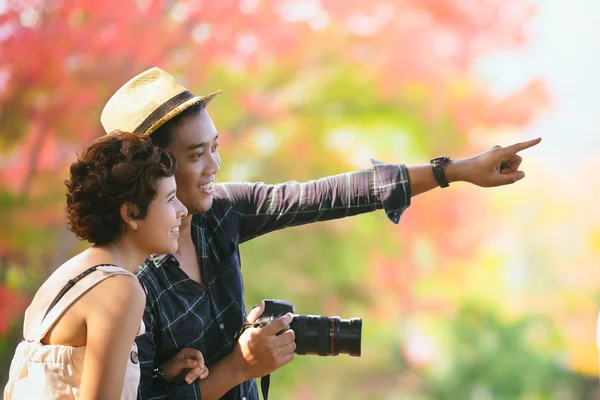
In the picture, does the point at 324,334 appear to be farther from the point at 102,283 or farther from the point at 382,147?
the point at 382,147

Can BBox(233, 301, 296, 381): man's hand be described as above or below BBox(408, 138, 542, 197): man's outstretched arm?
below

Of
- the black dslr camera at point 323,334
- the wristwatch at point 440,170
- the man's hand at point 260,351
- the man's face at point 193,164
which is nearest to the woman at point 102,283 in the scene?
the man's face at point 193,164

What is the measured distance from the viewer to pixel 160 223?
131cm

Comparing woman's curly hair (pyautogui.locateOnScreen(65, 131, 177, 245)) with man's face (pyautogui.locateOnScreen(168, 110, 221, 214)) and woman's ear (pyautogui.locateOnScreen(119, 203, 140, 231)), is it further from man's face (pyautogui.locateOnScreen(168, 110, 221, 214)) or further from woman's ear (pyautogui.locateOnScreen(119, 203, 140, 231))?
man's face (pyautogui.locateOnScreen(168, 110, 221, 214))

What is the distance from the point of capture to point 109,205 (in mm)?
1293

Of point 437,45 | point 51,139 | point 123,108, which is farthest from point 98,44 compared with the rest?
point 123,108

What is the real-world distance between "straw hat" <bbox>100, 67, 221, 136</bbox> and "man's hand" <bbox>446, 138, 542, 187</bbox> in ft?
1.65

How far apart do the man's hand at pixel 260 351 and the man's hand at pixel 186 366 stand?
8cm

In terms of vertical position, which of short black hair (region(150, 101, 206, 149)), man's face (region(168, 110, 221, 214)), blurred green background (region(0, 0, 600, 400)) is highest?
blurred green background (region(0, 0, 600, 400))

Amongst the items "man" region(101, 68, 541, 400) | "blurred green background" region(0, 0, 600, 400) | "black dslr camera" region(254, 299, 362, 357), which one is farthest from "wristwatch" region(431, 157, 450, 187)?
"blurred green background" region(0, 0, 600, 400)

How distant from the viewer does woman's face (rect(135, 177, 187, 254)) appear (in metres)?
1.31

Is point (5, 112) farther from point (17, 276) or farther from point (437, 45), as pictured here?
point (437, 45)

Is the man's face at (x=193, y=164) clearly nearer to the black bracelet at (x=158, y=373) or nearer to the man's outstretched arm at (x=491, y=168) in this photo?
the black bracelet at (x=158, y=373)

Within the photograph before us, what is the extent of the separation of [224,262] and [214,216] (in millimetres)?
93
